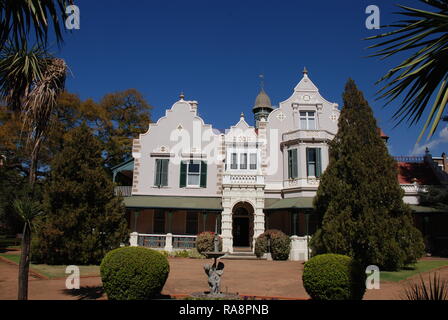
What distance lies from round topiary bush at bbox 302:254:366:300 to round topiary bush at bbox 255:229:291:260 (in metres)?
→ 12.1

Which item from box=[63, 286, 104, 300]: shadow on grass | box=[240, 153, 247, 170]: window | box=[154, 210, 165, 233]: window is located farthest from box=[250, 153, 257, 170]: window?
box=[63, 286, 104, 300]: shadow on grass

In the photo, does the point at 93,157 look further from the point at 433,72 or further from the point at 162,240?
the point at 433,72

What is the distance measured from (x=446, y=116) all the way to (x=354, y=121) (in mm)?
9069

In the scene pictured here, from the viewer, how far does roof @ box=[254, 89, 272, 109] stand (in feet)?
124

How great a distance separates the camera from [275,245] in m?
20.7

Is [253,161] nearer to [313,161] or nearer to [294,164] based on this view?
[294,164]

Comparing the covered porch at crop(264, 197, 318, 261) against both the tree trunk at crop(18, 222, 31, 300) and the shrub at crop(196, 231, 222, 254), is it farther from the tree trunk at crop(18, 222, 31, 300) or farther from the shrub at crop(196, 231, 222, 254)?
the tree trunk at crop(18, 222, 31, 300)

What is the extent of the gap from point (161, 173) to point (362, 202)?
570 inches

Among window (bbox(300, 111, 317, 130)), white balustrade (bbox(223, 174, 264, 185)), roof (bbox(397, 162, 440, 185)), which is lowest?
white balustrade (bbox(223, 174, 264, 185))

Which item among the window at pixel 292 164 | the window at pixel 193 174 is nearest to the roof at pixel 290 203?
the window at pixel 292 164

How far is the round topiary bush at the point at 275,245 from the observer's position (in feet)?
67.6

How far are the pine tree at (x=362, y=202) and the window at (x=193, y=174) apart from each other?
31.1 ft

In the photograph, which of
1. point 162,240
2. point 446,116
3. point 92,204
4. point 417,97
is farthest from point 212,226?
point 417,97

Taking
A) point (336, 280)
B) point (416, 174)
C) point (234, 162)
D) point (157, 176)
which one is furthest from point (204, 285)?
point (416, 174)
